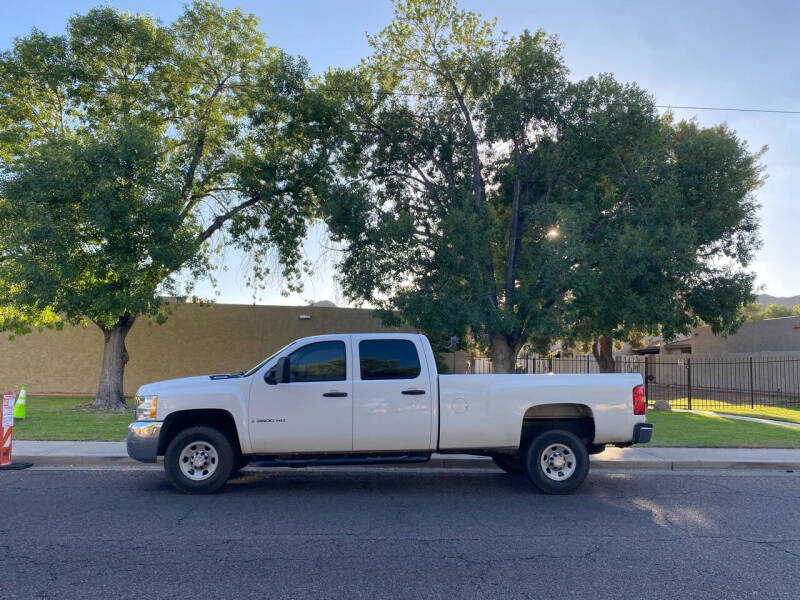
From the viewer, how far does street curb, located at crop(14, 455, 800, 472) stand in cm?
1040

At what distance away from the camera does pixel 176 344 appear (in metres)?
25.8

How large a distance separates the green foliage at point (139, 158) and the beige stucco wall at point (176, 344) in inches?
169

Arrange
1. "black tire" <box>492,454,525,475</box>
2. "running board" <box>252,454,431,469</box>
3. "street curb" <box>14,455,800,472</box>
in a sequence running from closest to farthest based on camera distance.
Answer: "running board" <box>252,454,431,469</box> < "black tire" <box>492,454,525,475</box> < "street curb" <box>14,455,800,472</box>

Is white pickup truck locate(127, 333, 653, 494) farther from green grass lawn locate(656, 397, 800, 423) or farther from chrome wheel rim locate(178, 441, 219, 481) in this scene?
green grass lawn locate(656, 397, 800, 423)

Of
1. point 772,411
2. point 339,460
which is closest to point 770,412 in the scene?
point 772,411

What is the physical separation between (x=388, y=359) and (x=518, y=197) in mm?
13290

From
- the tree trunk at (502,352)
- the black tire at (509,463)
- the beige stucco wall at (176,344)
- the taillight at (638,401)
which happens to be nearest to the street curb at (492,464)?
the black tire at (509,463)

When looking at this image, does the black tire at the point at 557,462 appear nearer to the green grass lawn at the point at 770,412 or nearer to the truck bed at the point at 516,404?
the truck bed at the point at 516,404

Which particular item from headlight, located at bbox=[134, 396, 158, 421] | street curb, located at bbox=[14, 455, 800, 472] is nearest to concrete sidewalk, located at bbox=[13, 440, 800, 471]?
street curb, located at bbox=[14, 455, 800, 472]

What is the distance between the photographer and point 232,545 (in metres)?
5.94

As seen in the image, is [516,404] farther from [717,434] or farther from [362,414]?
[717,434]

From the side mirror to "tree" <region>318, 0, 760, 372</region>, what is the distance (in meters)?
10.2

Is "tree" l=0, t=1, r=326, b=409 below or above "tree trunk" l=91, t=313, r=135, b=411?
above

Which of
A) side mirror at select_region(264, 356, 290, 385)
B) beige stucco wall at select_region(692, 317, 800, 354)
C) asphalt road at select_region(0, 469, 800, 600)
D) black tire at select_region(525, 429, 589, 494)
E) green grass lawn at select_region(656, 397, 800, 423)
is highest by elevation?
beige stucco wall at select_region(692, 317, 800, 354)
